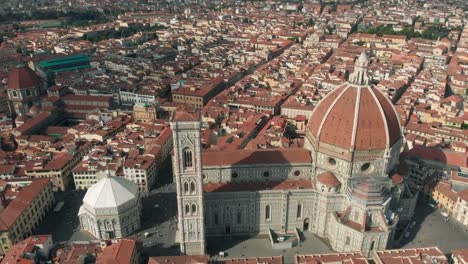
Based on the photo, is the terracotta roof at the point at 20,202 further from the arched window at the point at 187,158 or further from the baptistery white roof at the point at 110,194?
the arched window at the point at 187,158

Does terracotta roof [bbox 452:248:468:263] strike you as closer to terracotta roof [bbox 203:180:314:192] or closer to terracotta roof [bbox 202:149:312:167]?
terracotta roof [bbox 203:180:314:192]

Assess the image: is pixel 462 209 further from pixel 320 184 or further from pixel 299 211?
pixel 299 211

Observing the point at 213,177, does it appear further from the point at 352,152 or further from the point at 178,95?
the point at 178,95

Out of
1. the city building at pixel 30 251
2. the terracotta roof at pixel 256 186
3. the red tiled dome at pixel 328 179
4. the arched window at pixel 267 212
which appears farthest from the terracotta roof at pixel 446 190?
the city building at pixel 30 251

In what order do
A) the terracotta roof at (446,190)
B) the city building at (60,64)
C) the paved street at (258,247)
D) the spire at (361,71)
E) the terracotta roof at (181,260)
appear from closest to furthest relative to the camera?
the terracotta roof at (181,260) < the spire at (361,71) < the paved street at (258,247) < the terracotta roof at (446,190) < the city building at (60,64)

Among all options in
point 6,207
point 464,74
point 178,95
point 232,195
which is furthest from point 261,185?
point 464,74

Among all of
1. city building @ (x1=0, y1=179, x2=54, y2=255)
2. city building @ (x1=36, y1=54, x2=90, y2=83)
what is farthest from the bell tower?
city building @ (x1=36, y1=54, x2=90, y2=83)
